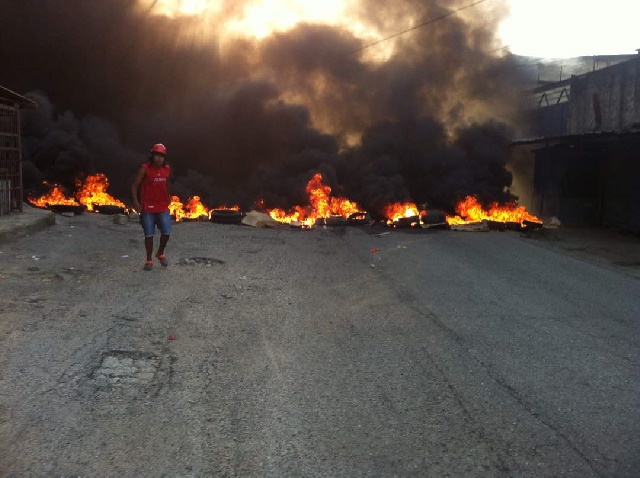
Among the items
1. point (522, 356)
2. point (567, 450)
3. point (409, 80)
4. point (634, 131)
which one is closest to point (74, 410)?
point (567, 450)

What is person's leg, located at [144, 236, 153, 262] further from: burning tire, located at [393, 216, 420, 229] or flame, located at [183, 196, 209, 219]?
flame, located at [183, 196, 209, 219]

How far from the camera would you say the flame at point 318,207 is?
18375 mm

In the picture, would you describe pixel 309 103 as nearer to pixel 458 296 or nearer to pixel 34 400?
pixel 458 296

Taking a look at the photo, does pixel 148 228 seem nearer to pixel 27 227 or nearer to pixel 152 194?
pixel 152 194

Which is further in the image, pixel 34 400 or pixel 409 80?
pixel 409 80

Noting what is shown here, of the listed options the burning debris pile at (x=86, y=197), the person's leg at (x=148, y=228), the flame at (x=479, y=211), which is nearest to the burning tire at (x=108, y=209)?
the burning debris pile at (x=86, y=197)

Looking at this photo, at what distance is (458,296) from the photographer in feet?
22.0

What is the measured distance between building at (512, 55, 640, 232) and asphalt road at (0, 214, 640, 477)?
946 centimetres

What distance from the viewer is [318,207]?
18.4 metres

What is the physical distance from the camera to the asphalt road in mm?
2893

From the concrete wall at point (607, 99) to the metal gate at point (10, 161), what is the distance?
58.4 ft

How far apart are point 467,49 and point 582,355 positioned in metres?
25.9

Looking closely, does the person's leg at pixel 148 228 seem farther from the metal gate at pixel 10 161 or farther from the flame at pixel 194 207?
the flame at pixel 194 207

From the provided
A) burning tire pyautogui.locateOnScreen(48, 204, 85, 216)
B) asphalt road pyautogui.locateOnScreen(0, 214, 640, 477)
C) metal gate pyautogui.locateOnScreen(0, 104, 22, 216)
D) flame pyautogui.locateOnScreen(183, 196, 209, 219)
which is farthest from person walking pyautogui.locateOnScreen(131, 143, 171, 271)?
flame pyautogui.locateOnScreen(183, 196, 209, 219)
